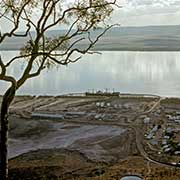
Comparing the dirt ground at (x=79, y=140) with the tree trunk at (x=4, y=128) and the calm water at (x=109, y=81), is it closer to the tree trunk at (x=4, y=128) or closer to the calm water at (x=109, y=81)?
the tree trunk at (x=4, y=128)

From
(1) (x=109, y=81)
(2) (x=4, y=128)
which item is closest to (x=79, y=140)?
(2) (x=4, y=128)

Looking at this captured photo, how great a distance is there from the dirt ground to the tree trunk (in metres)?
1.06

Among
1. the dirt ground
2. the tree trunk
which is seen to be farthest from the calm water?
the tree trunk

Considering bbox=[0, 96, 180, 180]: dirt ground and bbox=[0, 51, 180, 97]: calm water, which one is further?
bbox=[0, 51, 180, 97]: calm water

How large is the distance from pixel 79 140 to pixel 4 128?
9.91 m

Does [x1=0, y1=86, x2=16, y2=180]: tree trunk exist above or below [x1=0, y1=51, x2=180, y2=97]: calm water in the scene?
above

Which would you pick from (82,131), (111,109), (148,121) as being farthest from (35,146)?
(111,109)

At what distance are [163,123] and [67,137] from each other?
4.94 m

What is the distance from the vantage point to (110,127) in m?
20.5

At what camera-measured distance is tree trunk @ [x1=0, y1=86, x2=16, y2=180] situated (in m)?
8.25

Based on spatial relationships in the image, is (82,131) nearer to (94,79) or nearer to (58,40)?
(58,40)

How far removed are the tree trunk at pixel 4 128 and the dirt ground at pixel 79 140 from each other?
106 cm

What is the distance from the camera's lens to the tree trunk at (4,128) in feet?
27.1

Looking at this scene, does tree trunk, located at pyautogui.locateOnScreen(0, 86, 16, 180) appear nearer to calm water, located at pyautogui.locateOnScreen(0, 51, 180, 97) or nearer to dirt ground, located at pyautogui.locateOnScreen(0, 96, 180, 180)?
dirt ground, located at pyautogui.locateOnScreen(0, 96, 180, 180)
